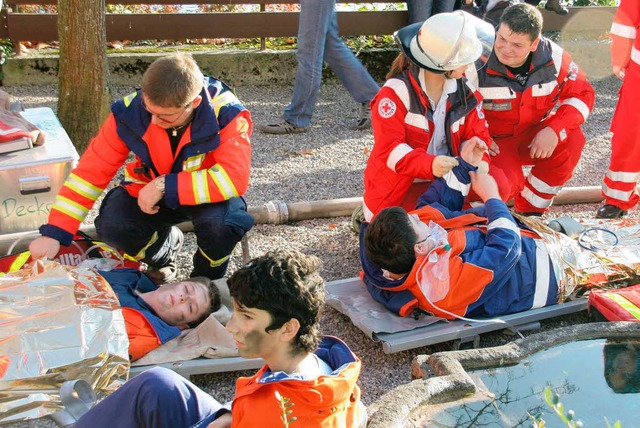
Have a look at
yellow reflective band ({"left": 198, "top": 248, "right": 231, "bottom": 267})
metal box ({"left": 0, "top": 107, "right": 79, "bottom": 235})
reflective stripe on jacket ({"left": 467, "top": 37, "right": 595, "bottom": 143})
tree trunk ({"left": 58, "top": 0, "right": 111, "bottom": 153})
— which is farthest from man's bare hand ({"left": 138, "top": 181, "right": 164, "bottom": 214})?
tree trunk ({"left": 58, "top": 0, "right": 111, "bottom": 153})

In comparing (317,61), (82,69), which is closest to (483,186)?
(317,61)

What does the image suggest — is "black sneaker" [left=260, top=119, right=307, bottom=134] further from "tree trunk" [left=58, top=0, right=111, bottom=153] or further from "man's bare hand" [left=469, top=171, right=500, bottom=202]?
"man's bare hand" [left=469, top=171, right=500, bottom=202]

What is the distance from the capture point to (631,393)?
2.89 metres

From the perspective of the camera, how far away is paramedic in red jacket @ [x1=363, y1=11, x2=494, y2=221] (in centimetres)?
403

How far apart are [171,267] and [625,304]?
230cm

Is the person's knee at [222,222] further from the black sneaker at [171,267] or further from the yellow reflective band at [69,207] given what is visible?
the yellow reflective band at [69,207]

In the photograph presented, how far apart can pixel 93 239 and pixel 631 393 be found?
9.08ft

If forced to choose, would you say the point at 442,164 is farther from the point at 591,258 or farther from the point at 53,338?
the point at 53,338

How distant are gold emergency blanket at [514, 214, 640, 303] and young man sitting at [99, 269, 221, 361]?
170cm

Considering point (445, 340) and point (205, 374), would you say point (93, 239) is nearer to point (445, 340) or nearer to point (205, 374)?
point (205, 374)

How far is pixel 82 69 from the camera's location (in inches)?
218

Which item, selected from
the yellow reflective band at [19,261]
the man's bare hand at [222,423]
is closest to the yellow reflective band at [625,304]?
the man's bare hand at [222,423]

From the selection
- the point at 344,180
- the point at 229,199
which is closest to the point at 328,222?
the point at 344,180

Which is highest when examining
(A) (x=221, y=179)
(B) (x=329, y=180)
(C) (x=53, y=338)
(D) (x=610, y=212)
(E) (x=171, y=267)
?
(A) (x=221, y=179)
